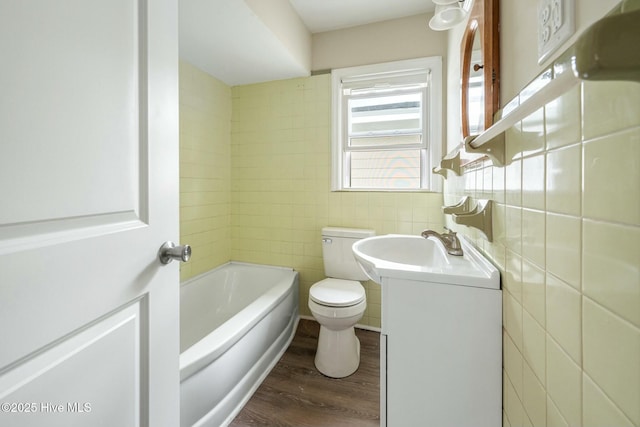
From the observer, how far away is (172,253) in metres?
0.68

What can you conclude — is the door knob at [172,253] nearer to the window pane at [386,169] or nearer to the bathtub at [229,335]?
the bathtub at [229,335]

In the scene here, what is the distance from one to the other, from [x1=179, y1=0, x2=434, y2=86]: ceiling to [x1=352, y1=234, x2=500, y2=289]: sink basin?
4.82 ft

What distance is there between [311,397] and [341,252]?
96 centimetres

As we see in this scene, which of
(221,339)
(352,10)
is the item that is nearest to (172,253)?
(221,339)

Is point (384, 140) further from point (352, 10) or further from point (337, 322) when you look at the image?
point (337, 322)

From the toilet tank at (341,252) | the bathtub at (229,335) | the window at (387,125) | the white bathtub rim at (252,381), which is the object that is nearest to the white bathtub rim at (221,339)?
the bathtub at (229,335)

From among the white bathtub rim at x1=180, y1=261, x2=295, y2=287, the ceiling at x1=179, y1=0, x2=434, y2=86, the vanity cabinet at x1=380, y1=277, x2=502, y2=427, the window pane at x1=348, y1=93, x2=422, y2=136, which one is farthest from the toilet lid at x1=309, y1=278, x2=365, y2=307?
the ceiling at x1=179, y1=0, x2=434, y2=86

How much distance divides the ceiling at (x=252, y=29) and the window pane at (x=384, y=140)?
712 mm

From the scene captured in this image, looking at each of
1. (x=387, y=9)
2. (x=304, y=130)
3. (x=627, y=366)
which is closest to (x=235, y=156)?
(x=304, y=130)

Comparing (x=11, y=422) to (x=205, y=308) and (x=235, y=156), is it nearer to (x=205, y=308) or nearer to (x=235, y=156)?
(x=205, y=308)

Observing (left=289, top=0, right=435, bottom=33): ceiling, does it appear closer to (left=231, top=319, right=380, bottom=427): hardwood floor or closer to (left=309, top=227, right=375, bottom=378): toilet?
(left=309, top=227, right=375, bottom=378): toilet

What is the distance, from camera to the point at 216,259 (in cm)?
237

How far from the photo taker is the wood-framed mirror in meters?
0.82

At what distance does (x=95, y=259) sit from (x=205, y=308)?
185 cm
